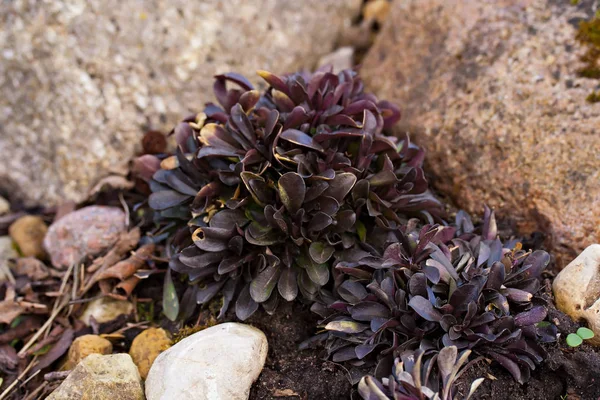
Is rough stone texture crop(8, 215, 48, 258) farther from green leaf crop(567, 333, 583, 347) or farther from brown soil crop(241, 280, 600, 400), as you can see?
green leaf crop(567, 333, 583, 347)

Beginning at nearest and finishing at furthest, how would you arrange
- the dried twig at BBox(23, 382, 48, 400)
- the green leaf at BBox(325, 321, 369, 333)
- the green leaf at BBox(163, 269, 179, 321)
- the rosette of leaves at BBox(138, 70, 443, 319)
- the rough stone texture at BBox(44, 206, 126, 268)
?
the green leaf at BBox(325, 321, 369, 333) → the rosette of leaves at BBox(138, 70, 443, 319) → the dried twig at BBox(23, 382, 48, 400) → the green leaf at BBox(163, 269, 179, 321) → the rough stone texture at BBox(44, 206, 126, 268)

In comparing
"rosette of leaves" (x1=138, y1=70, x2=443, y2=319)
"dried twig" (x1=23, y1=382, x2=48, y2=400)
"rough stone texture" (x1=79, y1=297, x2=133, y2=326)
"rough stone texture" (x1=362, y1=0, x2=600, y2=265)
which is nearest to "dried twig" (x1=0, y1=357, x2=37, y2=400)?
"dried twig" (x1=23, y1=382, x2=48, y2=400)

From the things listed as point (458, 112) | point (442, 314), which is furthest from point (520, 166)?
point (442, 314)

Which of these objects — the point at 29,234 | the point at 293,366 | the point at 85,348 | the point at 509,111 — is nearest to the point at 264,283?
the point at 293,366

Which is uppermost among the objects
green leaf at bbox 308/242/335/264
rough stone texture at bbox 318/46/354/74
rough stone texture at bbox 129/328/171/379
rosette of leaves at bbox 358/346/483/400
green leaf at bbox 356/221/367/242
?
rough stone texture at bbox 318/46/354/74

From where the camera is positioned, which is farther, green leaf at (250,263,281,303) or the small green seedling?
green leaf at (250,263,281,303)

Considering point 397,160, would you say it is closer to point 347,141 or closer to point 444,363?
point 347,141
